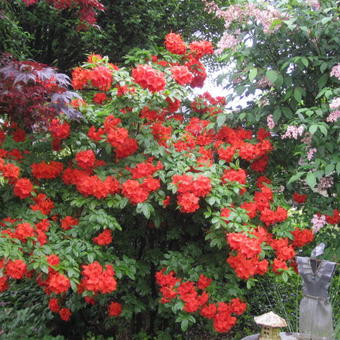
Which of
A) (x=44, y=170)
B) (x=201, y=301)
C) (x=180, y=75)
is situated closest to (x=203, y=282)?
(x=201, y=301)

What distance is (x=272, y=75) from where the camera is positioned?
2.91 metres

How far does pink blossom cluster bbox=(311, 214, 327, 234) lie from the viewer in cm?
299

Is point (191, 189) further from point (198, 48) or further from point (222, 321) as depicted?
point (198, 48)

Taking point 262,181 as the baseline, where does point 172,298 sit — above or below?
below

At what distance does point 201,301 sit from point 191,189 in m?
0.69

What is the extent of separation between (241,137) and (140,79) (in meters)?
0.97

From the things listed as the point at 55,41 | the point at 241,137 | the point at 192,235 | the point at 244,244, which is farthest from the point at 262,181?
the point at 55,41

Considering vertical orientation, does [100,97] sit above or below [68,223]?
above

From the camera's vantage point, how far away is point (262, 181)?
3209mm

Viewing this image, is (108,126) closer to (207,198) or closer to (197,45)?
(207,198)

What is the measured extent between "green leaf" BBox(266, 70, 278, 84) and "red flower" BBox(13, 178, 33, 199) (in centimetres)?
164

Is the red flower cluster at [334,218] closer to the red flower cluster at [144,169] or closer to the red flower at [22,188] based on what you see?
the red flower cluster at [144,169]

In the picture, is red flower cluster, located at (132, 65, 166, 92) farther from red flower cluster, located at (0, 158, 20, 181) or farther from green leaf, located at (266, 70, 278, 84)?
red flower cluster, located at (0, 158, 20, 181)

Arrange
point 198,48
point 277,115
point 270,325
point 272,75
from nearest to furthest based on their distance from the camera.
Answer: point 270,325 → point 272,75 → point 277,115 → point 198,48
